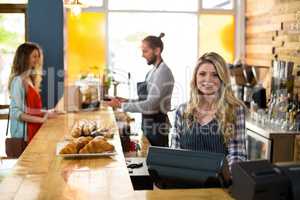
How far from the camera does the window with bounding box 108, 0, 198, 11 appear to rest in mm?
6551

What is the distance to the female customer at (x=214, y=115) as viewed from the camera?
256 centimetres

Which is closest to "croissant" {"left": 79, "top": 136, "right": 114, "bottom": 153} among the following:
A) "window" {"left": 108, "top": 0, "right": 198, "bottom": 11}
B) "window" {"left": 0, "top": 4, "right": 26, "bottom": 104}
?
"window" {"left": 0, "top": 4, "right": 26, "bottom": 104}

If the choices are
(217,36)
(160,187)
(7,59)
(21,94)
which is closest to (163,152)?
(160,187)

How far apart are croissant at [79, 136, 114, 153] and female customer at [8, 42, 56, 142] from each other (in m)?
1.27

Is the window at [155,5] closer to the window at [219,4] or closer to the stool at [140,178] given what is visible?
the window at [219,4]

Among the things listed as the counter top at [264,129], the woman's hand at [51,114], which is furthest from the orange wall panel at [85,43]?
the woman's hand at [51,114]

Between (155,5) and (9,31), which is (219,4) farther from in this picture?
(9,31)

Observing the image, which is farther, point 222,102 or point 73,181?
point 222,102

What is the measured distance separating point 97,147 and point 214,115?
0.66 meters

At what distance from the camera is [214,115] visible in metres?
2.60

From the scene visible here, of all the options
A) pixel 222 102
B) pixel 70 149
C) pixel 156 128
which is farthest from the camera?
pixel 156 128

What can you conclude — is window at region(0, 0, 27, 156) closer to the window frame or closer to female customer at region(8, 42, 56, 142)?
the window frame

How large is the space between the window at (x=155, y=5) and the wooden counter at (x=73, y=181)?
4.20 m

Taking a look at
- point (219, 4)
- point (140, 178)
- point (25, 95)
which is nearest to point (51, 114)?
point (25, 95)
